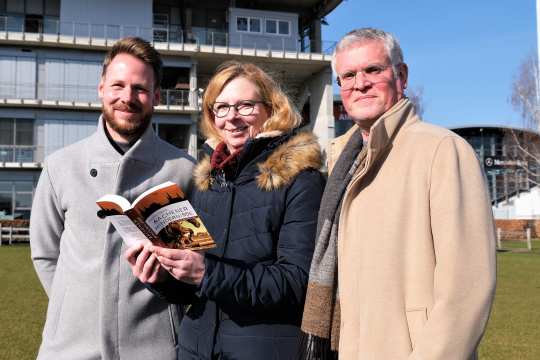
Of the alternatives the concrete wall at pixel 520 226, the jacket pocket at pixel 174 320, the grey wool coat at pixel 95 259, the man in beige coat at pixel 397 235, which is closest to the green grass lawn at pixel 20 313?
the grey wool coat at pixel 95 259

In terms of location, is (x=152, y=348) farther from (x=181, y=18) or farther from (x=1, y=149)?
(x=181, y=18)

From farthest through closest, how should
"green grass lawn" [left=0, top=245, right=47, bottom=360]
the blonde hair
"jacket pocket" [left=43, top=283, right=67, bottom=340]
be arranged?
1. "green grass lawn" [left=0, top=245, right=47, bottom=360]
2. "jacket pocket" [left=43, top=283, right=67, bottom=340]
3. the blonde hair

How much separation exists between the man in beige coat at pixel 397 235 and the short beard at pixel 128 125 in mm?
1119

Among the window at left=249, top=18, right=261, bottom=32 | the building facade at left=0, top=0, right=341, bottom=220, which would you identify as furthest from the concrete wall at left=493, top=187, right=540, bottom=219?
the window at left=249, top=18, right=261, bottom=32

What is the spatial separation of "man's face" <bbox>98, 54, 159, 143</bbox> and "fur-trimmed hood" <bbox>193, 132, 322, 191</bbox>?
2.39ft

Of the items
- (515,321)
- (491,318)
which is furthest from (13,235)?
(515,321)

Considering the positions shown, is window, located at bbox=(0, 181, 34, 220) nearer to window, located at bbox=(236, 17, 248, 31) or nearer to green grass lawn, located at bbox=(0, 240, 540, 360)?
window, located at bbox=(236, 17, 248, 31)

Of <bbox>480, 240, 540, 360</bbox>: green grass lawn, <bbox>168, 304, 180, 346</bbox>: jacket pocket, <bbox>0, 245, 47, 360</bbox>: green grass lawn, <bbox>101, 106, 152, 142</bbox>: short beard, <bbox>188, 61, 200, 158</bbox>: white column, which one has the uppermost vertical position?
<bbox>188, 61, 200, 158</bbox>: white column

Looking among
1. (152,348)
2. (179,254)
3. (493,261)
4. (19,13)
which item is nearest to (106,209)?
(179,254)

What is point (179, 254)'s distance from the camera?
7.77 feet

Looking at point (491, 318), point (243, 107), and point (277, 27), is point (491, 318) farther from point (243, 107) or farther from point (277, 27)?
point (277, 27)

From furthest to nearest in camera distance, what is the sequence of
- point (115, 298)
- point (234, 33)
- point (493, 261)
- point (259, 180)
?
point (234, 33) → point (115, 298) → point (259, 180) → point (493, 261)

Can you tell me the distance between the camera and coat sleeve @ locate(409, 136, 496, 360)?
6.38 feet

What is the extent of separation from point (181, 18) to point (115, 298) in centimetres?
3534
